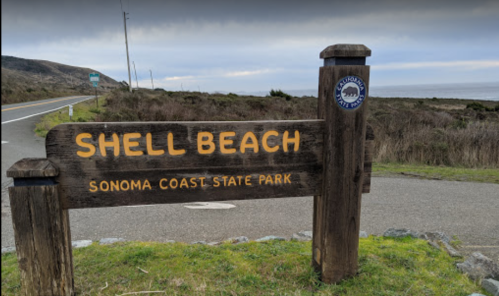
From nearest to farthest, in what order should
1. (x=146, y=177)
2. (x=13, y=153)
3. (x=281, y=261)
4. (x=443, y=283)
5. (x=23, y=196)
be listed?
(x=23, y=196)
(x=146, y=177)
(x=443, y=283)
(x=281, y=261)
(x=13, y=153)

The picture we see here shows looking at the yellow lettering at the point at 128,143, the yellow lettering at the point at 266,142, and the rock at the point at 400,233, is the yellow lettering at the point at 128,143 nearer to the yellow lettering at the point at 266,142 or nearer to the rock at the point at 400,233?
the yellow lettering at the point at 266,142

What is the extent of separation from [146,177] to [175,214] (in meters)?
2.87

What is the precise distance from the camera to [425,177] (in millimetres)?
7281

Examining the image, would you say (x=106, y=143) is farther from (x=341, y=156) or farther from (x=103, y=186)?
(x=341, y=156)

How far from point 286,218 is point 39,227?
345cm

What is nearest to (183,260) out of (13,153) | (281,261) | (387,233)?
(281,261)

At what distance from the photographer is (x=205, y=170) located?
96.6 inches

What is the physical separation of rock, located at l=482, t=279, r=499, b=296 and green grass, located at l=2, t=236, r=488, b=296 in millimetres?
76

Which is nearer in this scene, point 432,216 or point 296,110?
point 432,216

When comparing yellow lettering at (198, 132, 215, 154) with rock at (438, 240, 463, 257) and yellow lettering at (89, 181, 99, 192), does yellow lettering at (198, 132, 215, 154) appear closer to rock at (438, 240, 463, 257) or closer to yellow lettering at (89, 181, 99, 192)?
yellow lettering at (89, 181, 99, 192)

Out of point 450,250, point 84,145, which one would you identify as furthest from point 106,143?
point 450,250

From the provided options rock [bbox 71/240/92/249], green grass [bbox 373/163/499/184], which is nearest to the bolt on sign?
rock [bbox 71/240/92/249]

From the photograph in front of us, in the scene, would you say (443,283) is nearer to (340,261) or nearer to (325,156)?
(340,261)

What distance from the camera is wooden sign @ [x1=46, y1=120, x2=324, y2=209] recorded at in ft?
7.46
